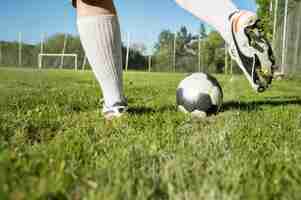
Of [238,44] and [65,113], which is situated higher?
[238,44]

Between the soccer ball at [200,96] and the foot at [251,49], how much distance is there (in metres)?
0.36

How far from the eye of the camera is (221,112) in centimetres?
342

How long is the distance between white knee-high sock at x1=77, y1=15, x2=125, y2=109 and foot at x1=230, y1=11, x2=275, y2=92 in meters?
0.83

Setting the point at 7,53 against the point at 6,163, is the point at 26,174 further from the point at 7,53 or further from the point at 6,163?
the point at 7,53

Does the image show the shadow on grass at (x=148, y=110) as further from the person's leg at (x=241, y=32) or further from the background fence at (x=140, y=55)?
the background fence at (x=140, y=55)

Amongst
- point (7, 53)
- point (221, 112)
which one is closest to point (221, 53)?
point (7, 53)

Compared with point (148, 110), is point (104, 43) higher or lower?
higher

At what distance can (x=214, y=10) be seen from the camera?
298cm

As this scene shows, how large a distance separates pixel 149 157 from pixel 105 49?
4.55 feet

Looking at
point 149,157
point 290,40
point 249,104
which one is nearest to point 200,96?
point 249,104

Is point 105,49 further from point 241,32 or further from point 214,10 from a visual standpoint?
point 241,32

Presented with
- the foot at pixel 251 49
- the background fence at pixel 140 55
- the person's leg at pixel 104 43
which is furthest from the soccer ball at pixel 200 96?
the background fence at pixel 140 55

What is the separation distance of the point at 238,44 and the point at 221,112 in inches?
25.9

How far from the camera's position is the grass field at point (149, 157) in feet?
4.15
